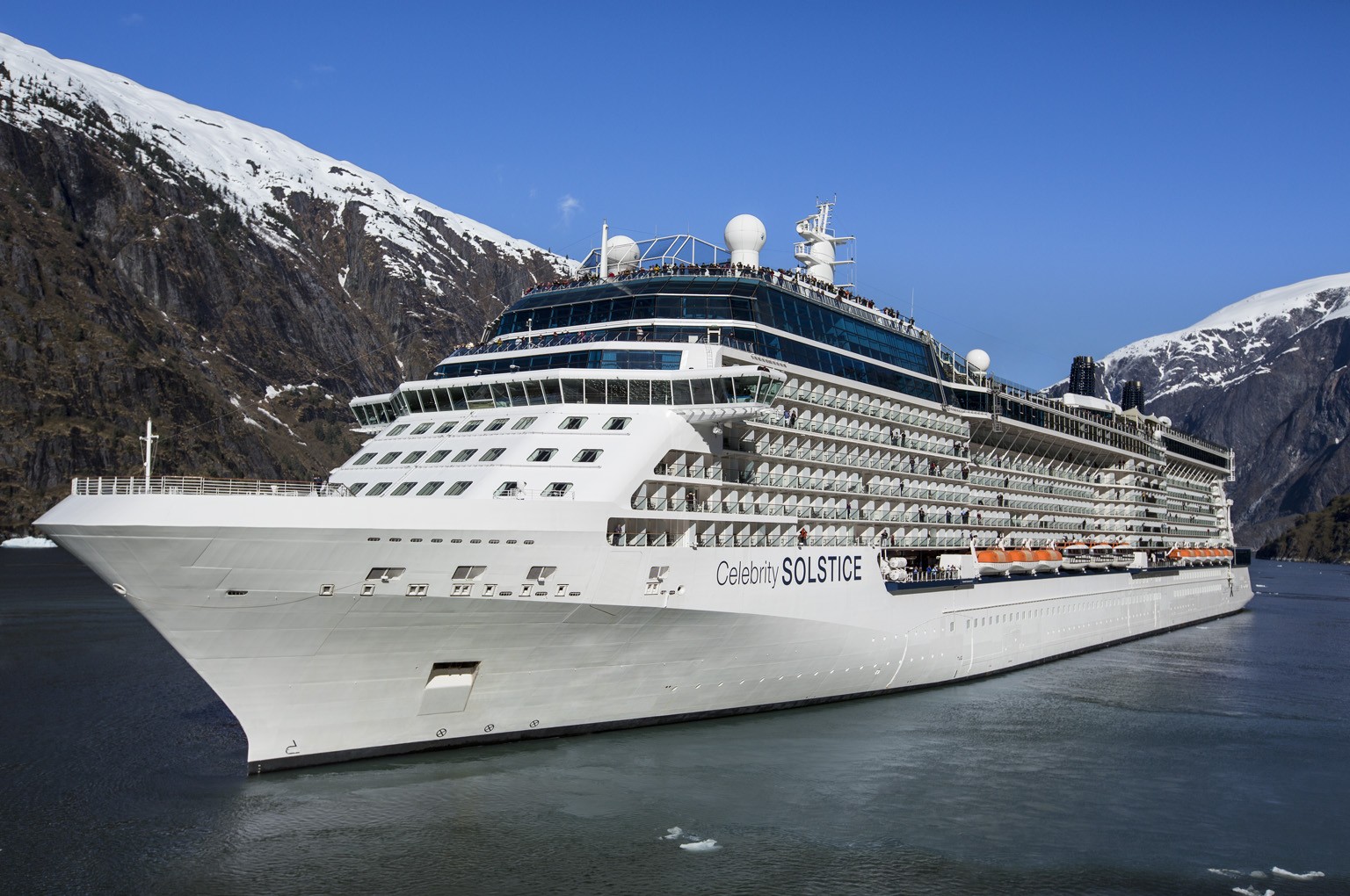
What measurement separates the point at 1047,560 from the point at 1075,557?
21.1ft

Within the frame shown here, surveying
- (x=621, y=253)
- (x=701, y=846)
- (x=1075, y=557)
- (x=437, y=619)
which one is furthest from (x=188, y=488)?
(x=1075, y=557)

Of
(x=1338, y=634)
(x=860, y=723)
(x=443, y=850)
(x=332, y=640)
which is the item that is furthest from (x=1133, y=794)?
(x=1338, y=634)

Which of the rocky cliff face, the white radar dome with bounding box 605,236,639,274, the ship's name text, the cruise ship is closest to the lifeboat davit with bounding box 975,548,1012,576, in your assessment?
the cruise ship

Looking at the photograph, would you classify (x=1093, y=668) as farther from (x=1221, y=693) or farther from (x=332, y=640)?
(x=332, y=640)

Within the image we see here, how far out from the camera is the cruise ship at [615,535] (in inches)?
811

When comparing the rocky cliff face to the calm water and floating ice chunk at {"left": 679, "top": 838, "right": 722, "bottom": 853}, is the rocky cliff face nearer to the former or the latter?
the calm water

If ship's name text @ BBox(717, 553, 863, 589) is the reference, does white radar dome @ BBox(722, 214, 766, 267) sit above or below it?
above

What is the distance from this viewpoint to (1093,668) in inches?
1665

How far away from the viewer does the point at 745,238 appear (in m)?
36.8

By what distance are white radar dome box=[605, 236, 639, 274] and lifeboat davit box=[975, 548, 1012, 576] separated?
15.8 m

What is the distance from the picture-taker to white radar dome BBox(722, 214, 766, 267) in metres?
36.8

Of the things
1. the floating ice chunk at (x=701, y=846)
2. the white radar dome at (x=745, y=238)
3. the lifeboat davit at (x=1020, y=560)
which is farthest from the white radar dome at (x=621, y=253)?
the floating ice chunk at (x=701, y=846)

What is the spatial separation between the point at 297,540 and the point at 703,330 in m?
13.2

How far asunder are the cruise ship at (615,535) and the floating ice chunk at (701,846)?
5657mm
